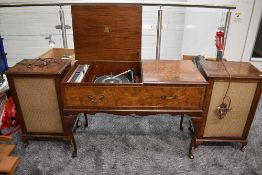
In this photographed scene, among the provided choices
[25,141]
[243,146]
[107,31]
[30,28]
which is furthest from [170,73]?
[30,28]

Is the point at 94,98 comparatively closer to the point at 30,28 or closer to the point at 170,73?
the point at 170,73

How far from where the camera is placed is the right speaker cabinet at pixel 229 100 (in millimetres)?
1454

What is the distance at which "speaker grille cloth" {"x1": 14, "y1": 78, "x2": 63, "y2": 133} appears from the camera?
4.96ft

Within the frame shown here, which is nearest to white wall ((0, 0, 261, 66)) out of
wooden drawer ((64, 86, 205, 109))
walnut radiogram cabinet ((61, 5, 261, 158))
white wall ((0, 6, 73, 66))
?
white wall ((0, 6, 73, 66))

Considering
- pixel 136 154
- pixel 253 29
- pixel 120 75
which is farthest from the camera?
pixel 253 29

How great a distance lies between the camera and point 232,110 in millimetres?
1598

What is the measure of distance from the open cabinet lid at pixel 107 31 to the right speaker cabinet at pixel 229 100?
56 centimetres

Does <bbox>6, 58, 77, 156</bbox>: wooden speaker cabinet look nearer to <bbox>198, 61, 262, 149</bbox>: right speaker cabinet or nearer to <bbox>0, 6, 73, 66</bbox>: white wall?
<bbox>198, 61, 262, 149</bbox>: right speaker cabinet

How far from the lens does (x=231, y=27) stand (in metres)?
3.00

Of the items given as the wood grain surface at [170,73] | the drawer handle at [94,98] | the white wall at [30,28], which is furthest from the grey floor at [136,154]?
the white wall at [30,28]

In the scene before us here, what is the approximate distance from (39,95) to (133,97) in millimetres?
684

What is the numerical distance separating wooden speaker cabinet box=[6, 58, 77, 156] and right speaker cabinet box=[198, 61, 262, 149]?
101 cm

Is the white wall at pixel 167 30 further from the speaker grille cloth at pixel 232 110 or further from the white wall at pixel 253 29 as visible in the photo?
the speaker grille cloth at pixel 232 110

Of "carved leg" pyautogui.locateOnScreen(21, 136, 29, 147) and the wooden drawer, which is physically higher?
the wooden drawer
